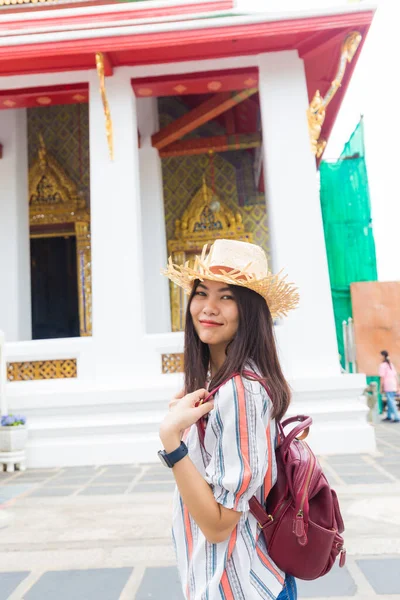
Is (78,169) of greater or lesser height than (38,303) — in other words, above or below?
above

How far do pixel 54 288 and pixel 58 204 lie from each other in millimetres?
1838

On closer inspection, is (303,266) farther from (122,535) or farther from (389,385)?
(389,385)

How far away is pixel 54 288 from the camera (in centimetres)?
892

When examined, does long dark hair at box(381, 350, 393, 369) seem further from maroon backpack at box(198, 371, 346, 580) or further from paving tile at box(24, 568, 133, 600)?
maroon backpack at box(198, 371, 346, 580)

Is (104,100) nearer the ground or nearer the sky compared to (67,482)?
nearer the sky

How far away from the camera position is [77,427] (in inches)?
176

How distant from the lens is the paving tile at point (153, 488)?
3.33 m

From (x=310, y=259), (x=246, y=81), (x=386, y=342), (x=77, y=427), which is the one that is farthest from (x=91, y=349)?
(x=386, y=342)

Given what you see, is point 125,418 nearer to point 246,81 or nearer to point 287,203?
point 287,203

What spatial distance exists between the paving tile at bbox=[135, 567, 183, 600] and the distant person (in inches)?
236

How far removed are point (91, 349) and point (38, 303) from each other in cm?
461

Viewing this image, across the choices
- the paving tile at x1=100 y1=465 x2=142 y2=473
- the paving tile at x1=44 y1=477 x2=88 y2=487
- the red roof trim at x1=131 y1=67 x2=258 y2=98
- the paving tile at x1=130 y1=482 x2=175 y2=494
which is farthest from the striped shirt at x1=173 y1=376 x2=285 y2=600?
the red roof trim at x1=131 y1=67 x2=258 y2=98

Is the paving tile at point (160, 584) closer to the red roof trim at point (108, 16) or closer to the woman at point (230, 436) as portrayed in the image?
the woman at point (230, 436)

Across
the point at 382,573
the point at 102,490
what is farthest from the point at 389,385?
the point at 382,573
